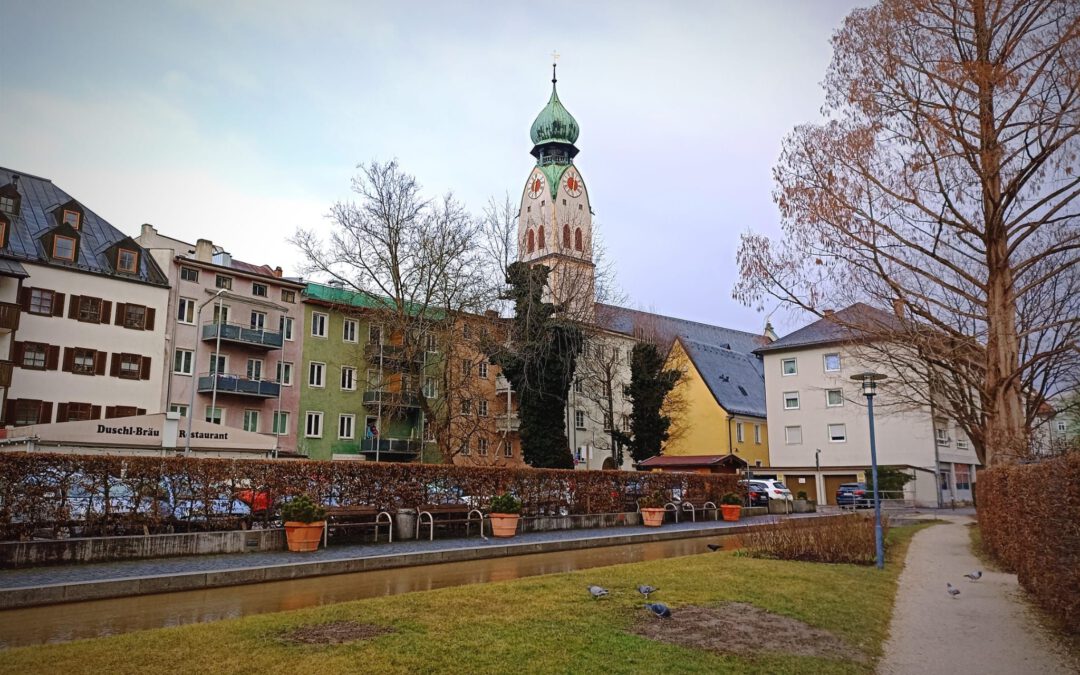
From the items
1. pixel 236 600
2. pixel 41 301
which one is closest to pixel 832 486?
pixel 41 301

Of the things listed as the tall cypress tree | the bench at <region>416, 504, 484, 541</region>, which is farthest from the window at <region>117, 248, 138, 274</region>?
the bench at <region>416, 504, 484, 541</region>

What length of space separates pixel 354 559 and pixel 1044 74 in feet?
52.2

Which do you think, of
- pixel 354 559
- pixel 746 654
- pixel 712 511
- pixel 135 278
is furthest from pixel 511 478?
pixel 135 278

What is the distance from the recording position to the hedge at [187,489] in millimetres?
14148

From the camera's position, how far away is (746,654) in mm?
7422

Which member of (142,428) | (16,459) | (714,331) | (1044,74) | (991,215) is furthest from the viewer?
(714,331)

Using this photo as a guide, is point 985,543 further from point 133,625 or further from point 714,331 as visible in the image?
point 714,331

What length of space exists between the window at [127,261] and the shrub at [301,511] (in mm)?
31506

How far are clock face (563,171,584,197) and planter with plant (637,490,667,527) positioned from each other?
48.4 meters

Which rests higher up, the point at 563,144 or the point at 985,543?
the point at 563,144

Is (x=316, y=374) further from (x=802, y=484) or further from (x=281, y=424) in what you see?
(x=802, y=484)

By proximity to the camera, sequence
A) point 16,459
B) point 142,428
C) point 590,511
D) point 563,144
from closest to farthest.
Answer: point 16,459 → point 142,428 → point 590,511 → point 563,144

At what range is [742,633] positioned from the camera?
27.5ft

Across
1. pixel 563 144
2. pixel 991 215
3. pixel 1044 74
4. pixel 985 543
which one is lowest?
pixel 985 543
